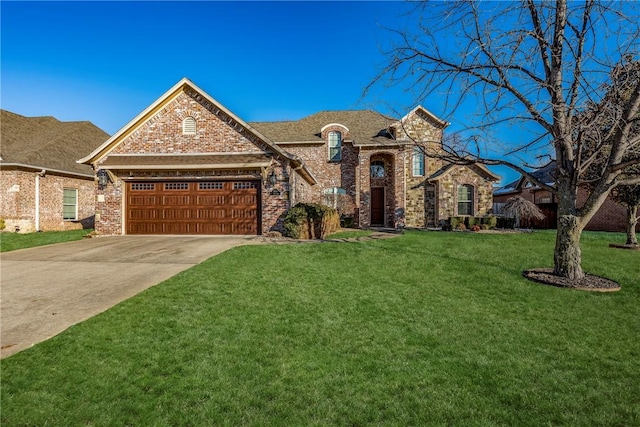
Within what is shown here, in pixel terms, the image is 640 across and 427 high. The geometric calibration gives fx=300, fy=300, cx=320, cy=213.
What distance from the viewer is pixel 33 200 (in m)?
15.4

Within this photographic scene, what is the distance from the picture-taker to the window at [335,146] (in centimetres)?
2117

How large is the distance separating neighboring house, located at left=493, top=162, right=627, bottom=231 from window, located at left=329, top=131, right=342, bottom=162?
38.3 ft

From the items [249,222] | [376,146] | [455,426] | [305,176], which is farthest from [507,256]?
[376,146]

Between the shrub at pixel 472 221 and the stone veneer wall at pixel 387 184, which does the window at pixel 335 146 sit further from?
the shrub at pixel 472 221

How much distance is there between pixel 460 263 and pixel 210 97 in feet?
39.7

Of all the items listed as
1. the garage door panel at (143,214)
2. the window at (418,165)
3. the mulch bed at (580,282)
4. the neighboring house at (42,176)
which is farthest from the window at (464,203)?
the neighboring house at (42,176)

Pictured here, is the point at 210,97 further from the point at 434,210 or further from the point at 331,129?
the point at 434,210

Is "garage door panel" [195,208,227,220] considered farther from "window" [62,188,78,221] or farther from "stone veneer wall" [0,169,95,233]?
"window" [62,188,78,221]

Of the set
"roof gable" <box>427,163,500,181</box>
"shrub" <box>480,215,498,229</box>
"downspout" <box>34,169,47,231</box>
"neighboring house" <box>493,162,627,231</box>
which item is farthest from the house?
"neighboring house" <box>493,162,627,231</box>

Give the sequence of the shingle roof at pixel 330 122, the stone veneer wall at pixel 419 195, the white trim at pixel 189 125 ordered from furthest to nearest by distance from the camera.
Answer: the shingle roof at pixel 330 122 → the stone veneer wall at pixel 419 195 → the white trim at pixel 189 125

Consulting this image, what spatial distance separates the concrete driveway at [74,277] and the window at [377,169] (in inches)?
497

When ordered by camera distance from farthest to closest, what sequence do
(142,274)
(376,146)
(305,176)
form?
(376,146)
(305,176)
(142,274)

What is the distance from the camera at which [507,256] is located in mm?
9172

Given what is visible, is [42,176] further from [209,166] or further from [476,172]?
[476,172]
